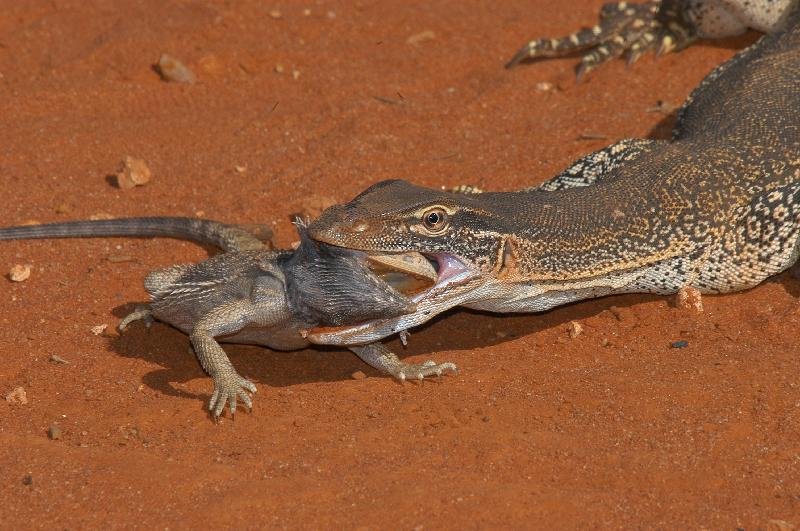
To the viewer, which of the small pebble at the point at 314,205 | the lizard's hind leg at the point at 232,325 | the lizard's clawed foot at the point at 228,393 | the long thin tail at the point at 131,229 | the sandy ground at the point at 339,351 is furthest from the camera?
the small pebble at the point at 314,205

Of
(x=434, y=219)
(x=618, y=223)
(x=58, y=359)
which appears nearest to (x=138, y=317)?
(x=58, y=359)

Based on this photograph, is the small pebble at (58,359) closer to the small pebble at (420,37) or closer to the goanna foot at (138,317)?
the goanna foot at (138,317)

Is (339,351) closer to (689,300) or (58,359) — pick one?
(58,359)

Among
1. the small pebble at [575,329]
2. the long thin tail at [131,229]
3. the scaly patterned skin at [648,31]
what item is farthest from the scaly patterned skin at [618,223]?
the scaly patterned skin at [648,31]

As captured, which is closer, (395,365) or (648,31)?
(395,365)

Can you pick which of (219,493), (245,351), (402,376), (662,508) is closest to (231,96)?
(245,351)

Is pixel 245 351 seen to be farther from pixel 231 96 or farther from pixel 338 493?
pixel 231 96

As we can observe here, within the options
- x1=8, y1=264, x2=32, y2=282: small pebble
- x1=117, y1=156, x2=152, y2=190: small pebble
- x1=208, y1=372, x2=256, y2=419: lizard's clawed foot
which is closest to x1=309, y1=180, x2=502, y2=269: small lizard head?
x1=208, y1=372, x2=256, y2=419: lizard's clawed foot
